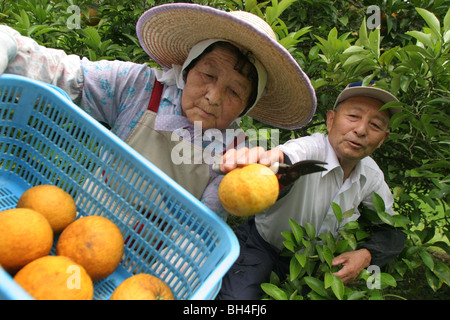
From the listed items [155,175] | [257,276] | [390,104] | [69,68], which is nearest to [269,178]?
[155,175]

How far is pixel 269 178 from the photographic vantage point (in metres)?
0.89

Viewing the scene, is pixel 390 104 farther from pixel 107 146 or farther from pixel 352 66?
pixel 107 146

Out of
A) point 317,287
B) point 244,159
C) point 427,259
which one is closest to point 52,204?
point 244,159

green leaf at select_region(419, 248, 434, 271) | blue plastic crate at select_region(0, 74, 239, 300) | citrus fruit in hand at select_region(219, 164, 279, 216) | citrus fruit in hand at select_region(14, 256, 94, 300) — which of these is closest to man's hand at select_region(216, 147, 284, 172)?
citrus fruit in hand at select_region(219, 164, 279, 216)

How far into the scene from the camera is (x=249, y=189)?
85cm

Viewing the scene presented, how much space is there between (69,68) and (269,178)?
99 cm

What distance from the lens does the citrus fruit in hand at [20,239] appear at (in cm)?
84

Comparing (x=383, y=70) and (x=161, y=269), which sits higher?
(x=383, y=70)

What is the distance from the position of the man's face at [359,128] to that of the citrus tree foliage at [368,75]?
10 centimetres

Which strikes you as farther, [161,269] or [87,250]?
[161,269]

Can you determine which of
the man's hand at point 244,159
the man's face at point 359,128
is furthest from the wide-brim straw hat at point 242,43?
the man's hand at point 244,159
